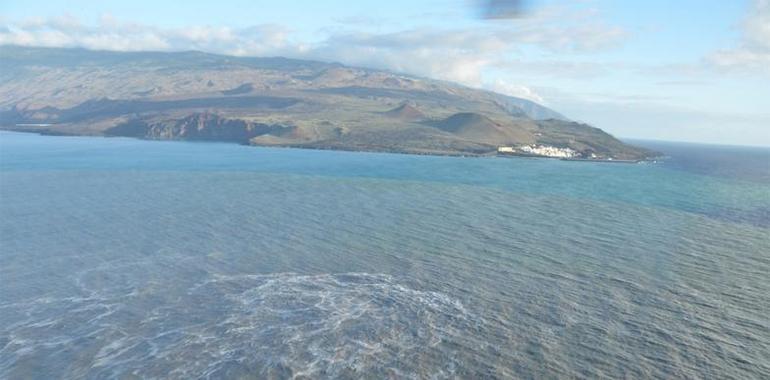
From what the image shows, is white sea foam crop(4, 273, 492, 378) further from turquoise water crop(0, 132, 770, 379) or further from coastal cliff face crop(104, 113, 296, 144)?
coastal cliff face crop(104, 113, 296, 144)

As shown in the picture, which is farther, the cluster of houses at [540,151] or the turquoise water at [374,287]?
the cluster of houses at [540,151]

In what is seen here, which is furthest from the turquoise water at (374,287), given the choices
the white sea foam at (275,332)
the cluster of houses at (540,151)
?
the cluster of houses at (540,151)

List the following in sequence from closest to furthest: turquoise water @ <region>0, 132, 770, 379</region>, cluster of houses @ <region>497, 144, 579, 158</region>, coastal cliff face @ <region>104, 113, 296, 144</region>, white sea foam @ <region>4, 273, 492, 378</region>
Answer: white sea foam @ <region>4, 273, 492, 378</region> → turquoise water @ <region>0, 132, 770, 379</region> → cluster of houses @ <region>497, 144, 579, 158</region> → coastal cliff face @ <region>104, 113, 296, 144</region>

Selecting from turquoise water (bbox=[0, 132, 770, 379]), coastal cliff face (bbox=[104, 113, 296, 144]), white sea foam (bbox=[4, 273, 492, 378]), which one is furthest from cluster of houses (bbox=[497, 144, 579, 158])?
white sea foam (bbox=[4, 273, 492, 378])

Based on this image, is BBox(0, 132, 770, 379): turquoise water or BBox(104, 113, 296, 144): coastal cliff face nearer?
BBox(0, 132, 770, 379): turquoise water

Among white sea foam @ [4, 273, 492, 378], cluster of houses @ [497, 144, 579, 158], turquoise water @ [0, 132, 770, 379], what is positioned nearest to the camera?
white sea foam @ [4, 273, 492, 378]

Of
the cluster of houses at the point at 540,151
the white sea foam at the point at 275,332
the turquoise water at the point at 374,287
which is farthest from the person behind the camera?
the cluster of houses at the point at 540,151

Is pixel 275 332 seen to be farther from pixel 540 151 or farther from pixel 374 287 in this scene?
pixel 540 151

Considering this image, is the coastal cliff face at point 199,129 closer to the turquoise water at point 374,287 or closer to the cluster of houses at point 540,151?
the cluster of houses at point 540,151

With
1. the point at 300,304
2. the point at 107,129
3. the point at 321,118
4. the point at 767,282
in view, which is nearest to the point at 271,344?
the point at 300,304
